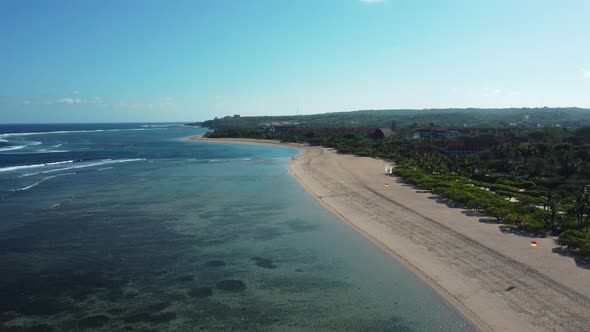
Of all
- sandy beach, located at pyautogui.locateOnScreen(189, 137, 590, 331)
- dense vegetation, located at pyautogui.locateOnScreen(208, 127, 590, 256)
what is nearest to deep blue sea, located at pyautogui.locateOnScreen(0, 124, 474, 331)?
sandy beach, located at pyautogui.locateOnScreen(189, 137, 590, 331)

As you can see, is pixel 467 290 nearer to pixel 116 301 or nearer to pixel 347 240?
pixel 347 240

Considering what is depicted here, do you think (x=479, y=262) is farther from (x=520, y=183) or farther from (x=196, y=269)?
(x=520, y=183)

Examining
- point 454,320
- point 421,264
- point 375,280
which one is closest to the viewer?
point 454,320

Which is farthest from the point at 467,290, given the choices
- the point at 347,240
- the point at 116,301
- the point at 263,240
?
the point at 116,301

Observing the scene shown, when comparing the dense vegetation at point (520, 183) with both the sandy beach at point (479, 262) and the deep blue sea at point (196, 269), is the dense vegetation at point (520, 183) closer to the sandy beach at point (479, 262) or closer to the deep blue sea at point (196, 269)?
the sandy beach at point (479, 262)

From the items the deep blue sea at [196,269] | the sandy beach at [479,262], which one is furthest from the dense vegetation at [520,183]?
the deep blue sea at [196,269]

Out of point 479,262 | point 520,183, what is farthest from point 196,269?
point 520,183

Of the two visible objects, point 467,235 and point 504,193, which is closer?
point 467,235
